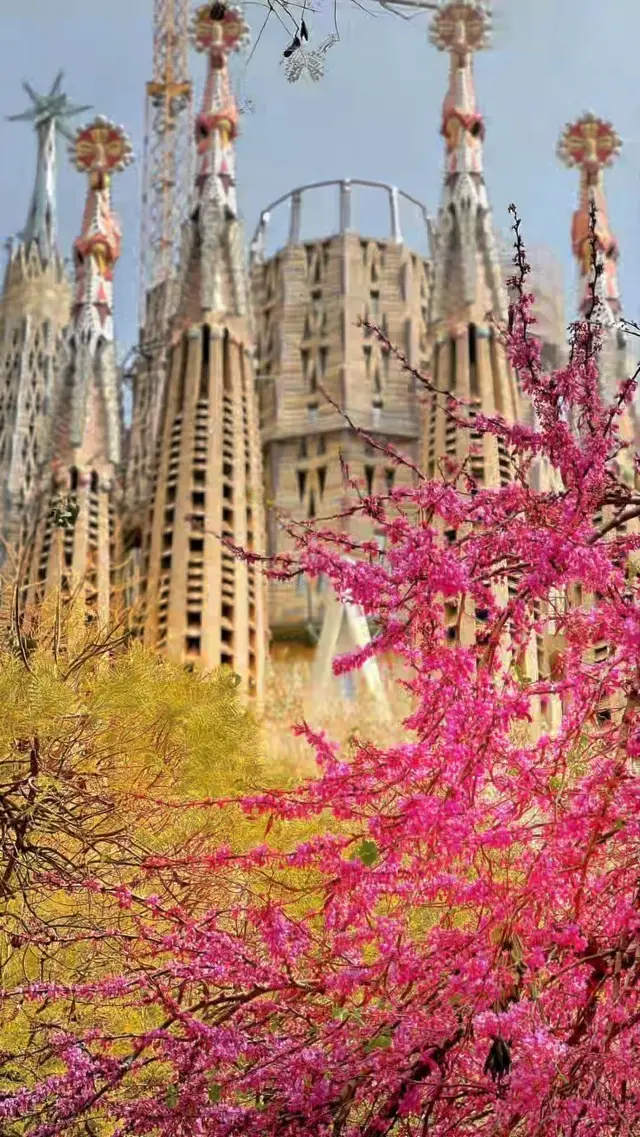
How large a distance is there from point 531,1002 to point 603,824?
2.39 feet

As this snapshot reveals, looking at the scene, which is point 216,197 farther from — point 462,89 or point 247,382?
point 462,89

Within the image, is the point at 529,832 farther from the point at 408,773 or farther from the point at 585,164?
the point at 585,164

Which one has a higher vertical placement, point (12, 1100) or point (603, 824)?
point (603, 824)

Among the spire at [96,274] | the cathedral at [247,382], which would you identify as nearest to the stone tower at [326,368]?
the cathedral at [247,382]

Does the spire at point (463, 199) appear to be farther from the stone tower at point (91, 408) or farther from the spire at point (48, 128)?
the spire at point (48, 128)

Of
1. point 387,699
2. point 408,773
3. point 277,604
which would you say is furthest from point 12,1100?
point 277,604

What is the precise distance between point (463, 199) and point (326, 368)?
4742 mm

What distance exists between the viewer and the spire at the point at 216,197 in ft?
94.5

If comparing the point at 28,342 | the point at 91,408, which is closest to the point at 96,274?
the point at 91,408

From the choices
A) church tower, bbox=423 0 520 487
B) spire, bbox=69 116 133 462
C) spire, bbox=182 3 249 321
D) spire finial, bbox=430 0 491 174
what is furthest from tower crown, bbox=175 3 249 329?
spire finial, bbox=430 0 491 174

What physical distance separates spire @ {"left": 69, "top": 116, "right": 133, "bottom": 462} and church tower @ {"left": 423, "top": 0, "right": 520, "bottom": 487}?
6.10m

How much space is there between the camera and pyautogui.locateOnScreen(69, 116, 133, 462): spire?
97.0 feet

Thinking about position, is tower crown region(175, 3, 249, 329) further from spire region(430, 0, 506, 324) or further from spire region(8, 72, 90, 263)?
spire region(8, 72, 90, 263)

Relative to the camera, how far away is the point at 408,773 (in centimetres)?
664
